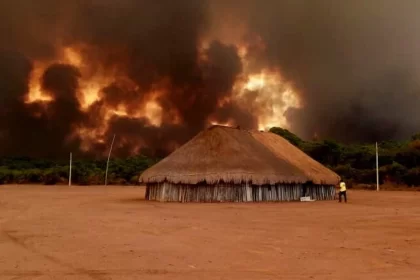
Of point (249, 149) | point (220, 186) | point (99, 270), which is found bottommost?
point (99, 270)

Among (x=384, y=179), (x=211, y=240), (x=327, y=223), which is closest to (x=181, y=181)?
(x=327, y=223)

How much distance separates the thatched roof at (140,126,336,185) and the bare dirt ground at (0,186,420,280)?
709 cm

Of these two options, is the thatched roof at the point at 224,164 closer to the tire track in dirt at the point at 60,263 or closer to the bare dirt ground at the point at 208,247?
the bare dirt ground at the point at 208,247

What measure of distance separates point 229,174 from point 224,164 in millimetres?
745

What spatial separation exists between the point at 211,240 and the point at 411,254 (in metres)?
3.79

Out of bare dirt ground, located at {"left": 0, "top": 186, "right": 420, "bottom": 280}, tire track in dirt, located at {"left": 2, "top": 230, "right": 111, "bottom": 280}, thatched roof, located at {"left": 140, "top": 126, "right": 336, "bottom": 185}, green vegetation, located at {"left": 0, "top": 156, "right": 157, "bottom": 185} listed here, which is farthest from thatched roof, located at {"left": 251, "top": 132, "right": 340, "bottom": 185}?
green vegetation, located at {"left": 0, "top": 156, "right": 157, "bottom": 185}

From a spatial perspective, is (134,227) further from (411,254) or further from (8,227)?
(411,254)

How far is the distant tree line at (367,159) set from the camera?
41.5 metres

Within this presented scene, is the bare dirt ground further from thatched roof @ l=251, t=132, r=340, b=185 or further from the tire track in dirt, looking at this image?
thatched roof @ l=251, t=132, r=340, b=185

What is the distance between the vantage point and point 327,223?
1329 centimetres

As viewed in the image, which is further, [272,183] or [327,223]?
[272,183]

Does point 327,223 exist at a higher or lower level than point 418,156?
lower

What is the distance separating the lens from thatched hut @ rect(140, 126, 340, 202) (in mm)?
22156

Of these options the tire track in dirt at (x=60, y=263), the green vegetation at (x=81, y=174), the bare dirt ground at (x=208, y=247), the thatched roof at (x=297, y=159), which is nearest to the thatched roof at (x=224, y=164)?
the thatched roof at (x=297, y=159)
